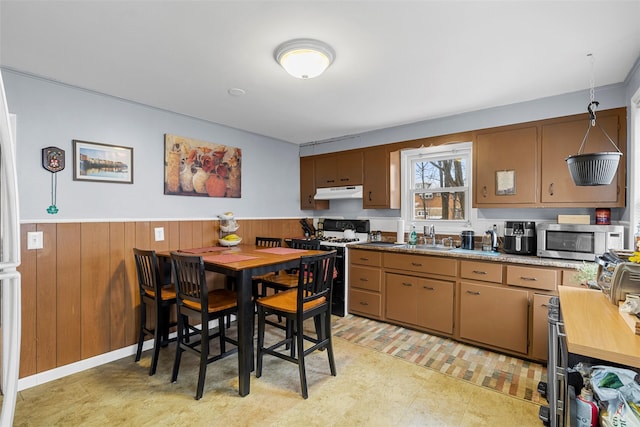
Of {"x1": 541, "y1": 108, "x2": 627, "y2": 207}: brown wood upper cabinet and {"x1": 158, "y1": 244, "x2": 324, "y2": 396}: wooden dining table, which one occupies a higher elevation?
{"x1": 541, "y1": 108, "x2": 627, "y2": 207}: brown wood upper cabinet

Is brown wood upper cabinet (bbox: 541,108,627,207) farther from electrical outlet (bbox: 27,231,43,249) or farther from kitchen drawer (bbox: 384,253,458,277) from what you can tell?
electrical outlet (bbox: 27,231,43,249)

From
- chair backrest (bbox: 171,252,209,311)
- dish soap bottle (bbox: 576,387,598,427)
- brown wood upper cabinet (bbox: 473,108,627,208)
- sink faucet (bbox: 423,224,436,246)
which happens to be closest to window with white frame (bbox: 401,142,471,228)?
sink faucet (bbox: 423,224,436,246)

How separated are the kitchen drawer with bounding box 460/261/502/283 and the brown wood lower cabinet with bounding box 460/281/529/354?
0.07 meters

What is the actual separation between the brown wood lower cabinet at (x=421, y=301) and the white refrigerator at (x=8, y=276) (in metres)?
3.09

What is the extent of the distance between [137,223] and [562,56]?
3.68 m

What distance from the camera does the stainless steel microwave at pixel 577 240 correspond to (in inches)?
95.5

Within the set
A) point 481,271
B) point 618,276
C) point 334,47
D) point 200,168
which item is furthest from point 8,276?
point 481,271

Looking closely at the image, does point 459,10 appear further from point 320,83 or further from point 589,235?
point 589,235

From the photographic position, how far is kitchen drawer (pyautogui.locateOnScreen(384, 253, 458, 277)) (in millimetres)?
3057

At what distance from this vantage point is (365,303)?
3678 mm

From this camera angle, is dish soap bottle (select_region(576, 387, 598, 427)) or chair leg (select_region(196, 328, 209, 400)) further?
chair leg (select_region(196, 328, 209, 400))

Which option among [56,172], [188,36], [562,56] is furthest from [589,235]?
[56,172]

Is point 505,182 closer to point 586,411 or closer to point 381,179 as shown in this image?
point 381,179

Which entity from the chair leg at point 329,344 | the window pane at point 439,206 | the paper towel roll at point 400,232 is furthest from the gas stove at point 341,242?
the chair leg at point 329,344
